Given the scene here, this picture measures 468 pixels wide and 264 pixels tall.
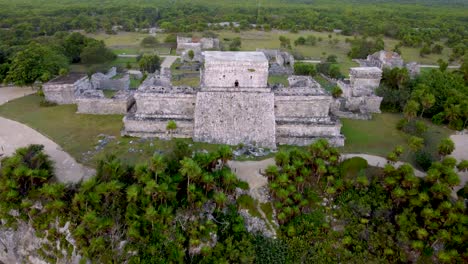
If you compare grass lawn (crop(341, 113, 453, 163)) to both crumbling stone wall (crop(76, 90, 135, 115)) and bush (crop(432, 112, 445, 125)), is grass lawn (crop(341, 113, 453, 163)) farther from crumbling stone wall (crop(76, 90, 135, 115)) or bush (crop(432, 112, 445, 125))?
crumbling stone wall (crop(76, 90, 135, 115))

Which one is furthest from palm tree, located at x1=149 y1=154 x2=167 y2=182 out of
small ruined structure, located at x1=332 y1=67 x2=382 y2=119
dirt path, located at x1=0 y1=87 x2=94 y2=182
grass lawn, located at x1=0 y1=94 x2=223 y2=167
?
small ruined structure, located at x1=332 y1=67 x2=382 y2=119

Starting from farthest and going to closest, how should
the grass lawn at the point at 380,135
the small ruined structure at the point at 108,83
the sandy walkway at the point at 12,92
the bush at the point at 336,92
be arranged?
the small ruined structure at the point at 108,83 → the sandy walkway at the point at 12,92 → the bush at the point at 336,92 → the grass lawn at the point at 380,135

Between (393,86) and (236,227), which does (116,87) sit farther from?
(393,86)

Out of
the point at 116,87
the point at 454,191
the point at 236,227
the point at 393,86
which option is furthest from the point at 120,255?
the point at 393,86

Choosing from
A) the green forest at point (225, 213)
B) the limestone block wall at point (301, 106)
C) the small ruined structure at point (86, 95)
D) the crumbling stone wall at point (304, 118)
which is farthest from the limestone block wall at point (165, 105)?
the green forest at point (225, 213)

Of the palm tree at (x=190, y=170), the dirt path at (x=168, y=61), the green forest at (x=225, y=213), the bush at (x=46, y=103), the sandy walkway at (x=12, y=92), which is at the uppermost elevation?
the dirt path at (x=168, y=61)

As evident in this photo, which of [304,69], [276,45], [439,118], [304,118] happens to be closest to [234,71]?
[304,118]

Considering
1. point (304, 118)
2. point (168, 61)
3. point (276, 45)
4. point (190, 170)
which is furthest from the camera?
point (276, 45)

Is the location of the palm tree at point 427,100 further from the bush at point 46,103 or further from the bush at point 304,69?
the bush at point 46,103

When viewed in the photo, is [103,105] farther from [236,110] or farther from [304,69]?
[304,69]
